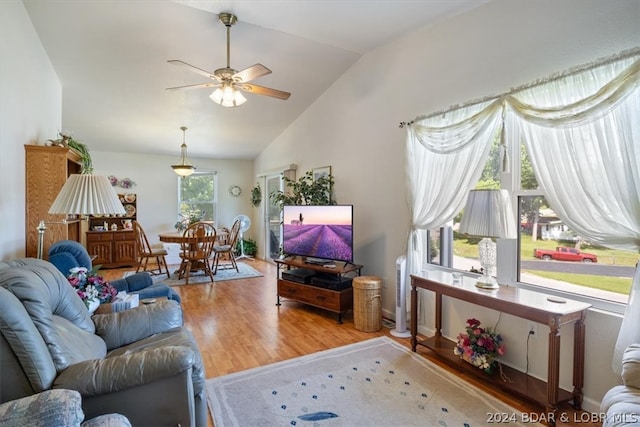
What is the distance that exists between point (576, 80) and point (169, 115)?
5122 millimetres

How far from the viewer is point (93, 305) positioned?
2.28 m

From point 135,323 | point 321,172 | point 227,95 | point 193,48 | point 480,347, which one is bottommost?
point 480,347

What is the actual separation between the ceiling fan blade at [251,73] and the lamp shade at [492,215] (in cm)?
194

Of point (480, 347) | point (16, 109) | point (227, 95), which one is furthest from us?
point (227, 95)

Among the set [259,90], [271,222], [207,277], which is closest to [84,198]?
[259,90]

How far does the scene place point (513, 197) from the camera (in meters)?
2.49

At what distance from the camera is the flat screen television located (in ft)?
12.1

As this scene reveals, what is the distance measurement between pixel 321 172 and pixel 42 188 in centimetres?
326

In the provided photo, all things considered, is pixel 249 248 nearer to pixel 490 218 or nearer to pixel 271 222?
pixel 271 222

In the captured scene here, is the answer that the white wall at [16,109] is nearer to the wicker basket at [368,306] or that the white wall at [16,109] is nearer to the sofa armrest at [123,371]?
the sofa armrest at [123,371]

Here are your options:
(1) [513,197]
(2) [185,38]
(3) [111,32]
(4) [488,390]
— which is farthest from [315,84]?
(4) [488,390]

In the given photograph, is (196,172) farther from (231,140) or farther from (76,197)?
(76,197)

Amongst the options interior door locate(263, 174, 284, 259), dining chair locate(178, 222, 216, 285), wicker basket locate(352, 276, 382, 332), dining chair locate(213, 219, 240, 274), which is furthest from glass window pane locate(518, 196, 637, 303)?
interior door locate(263, 174, 284, 259)

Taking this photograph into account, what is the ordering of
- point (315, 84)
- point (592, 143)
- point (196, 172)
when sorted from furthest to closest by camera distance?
point (196, 172), point (315, 84), point (592, 143)
